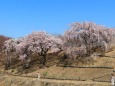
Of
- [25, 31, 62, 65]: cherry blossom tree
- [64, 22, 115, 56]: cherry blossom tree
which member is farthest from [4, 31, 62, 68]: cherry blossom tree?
[64, 22, 115, 56]: cherry blossom tree

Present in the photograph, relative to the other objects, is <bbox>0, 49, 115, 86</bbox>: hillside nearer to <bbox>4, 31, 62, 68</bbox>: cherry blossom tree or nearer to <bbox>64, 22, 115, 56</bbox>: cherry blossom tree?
<bbox>64, 22, 115, 56</bbox>: cherry blossom tree

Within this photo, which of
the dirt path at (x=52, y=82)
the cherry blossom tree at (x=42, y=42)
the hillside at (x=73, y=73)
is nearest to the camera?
the dirt path at (x=52, y=82)

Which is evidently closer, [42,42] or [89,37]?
[89,37]

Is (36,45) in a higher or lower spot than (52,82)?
higher

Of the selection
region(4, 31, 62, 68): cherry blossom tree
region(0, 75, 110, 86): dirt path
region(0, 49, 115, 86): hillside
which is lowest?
region(0, 75, 110, 86): dirt path

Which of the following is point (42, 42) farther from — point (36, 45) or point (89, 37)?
point (89, 37)

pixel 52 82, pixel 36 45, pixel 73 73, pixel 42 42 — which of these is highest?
pixel 42 42

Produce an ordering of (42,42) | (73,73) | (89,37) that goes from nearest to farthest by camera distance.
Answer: (73,73)
(89,37)
(42,42)

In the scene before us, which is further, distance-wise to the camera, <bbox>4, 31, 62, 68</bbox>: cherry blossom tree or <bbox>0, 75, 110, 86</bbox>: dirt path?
<bbox>4, 31, 62, 68</bbox>: cherry blossom tree

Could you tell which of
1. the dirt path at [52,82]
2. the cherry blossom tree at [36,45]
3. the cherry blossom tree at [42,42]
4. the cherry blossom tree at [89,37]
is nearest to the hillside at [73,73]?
the dirt path at [52,82]

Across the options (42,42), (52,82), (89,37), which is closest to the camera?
(52,82)

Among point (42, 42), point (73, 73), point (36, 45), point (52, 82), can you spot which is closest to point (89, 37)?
point (73, 73)

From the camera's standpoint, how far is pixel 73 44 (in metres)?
71.5

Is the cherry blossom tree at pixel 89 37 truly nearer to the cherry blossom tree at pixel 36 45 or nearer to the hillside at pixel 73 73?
the hillside at pixel 73 73
